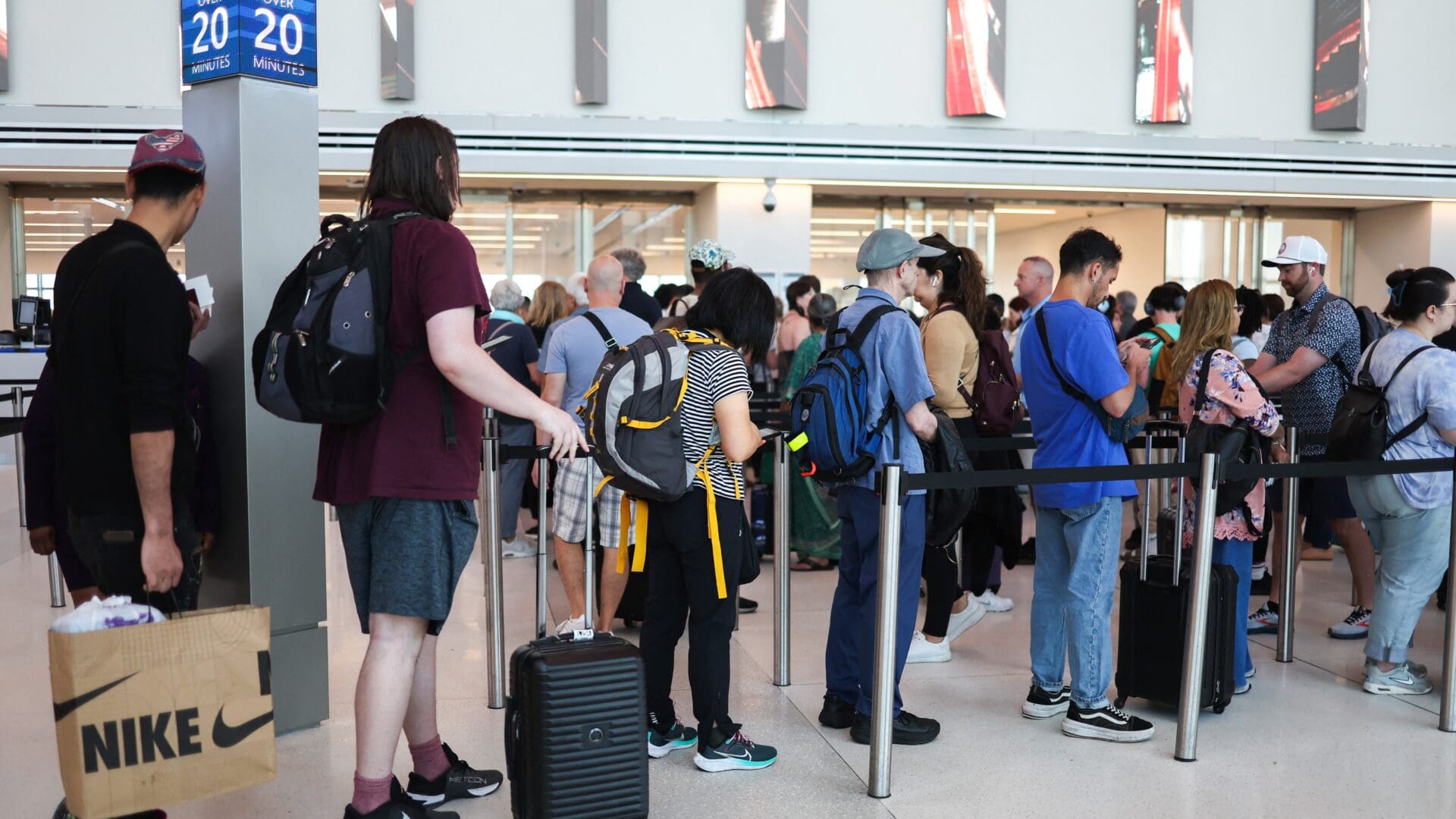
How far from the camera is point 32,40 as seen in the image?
13.2 meters

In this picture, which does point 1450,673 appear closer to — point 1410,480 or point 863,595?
point 1410,480

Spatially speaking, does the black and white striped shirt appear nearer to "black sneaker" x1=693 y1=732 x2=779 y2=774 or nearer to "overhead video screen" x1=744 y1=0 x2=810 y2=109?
"black sneaker" x1=693 y1=732 x2=779 y2=774

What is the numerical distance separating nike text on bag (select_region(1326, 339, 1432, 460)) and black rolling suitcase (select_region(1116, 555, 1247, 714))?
0.77 m

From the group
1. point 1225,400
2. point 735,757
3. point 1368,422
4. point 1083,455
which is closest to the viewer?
point 735,757

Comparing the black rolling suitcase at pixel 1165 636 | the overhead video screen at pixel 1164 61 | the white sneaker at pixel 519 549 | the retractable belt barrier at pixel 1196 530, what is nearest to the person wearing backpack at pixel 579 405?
the retractable belt barrier at pixel 1196 530

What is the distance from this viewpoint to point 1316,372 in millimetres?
5480

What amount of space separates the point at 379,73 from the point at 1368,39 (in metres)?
12.4

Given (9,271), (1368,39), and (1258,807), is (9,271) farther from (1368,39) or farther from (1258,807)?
(1368,39)

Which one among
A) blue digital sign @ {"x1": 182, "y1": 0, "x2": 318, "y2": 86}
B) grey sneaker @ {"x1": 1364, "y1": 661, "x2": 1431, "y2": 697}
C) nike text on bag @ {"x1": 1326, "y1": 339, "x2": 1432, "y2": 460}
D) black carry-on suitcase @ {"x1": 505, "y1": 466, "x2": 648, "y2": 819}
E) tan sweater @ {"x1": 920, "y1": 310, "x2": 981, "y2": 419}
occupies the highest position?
blue digital sign @ {"x1": 182, "y1": 0, "x2": 318, "y2": 86}

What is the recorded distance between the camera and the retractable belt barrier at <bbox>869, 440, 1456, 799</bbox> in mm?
3344

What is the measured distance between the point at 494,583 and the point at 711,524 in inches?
45.6

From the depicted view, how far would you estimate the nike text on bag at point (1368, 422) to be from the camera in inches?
173

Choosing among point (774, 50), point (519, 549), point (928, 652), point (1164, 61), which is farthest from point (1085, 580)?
point (1164, 61)

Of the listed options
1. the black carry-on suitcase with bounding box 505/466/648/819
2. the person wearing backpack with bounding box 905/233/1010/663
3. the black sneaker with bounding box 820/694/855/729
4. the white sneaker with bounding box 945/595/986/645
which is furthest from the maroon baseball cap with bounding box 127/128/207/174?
the white sneaker with bounding box 945/595/986/645
